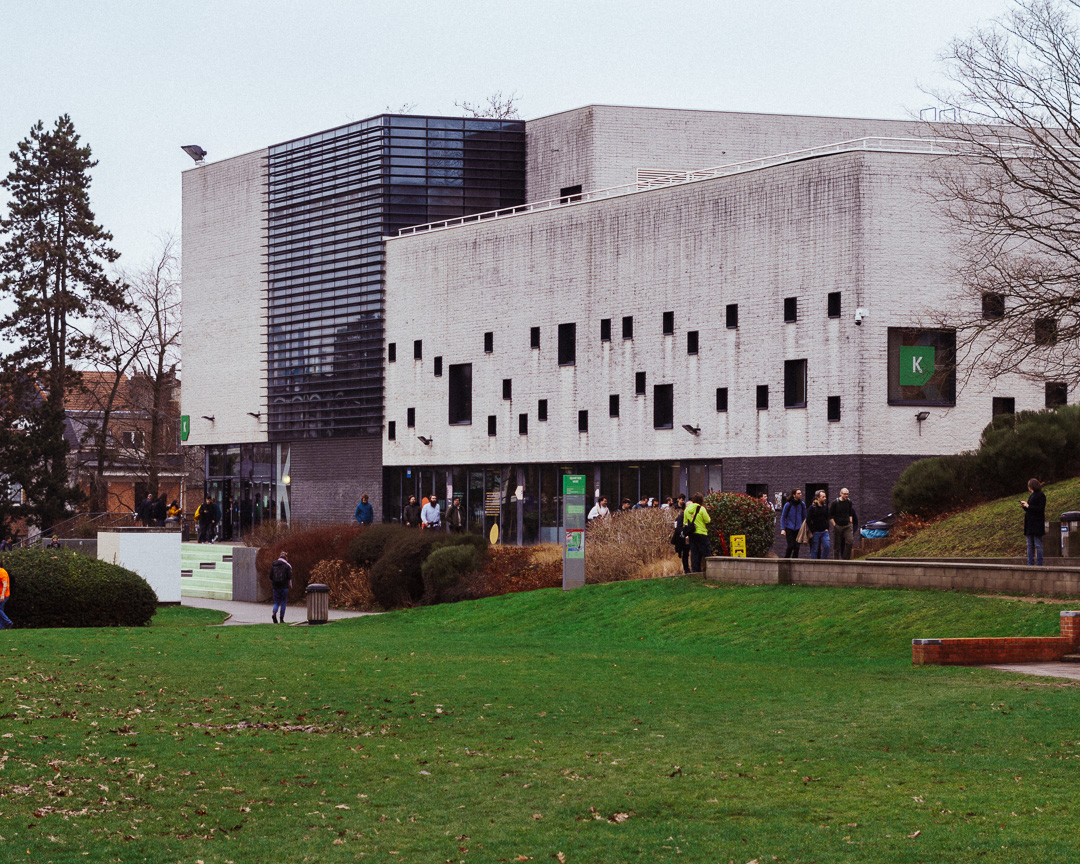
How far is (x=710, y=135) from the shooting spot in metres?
56.2

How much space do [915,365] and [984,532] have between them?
10.0 m

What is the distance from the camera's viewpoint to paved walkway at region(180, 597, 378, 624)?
121 feet

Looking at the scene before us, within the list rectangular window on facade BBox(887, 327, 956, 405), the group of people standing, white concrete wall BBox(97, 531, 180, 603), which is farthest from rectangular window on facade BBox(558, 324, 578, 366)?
the group of people standing

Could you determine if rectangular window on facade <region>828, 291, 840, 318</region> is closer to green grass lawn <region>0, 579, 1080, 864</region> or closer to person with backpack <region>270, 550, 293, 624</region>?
person with backpack <region>270, 550, 293, 624</region>

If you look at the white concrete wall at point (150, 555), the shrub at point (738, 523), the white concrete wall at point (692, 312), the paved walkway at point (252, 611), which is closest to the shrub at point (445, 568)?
the paved walkway at point (252, 611)

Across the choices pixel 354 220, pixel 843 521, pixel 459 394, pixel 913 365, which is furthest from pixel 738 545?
pixel 354 220

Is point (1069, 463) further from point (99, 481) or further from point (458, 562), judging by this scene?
point (99, 481)

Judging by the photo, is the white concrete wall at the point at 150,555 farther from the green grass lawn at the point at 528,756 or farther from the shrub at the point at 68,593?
the green grass lawn at the point at 528,756

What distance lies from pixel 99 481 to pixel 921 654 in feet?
208

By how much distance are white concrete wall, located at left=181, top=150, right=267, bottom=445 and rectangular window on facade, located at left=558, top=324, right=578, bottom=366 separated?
18614 millimetres

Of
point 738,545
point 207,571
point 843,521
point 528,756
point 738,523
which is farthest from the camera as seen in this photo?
point 207,571

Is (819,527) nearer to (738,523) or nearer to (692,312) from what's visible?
(738,523)

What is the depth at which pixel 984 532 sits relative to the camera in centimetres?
3216

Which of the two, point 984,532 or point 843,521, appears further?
point 984,532
